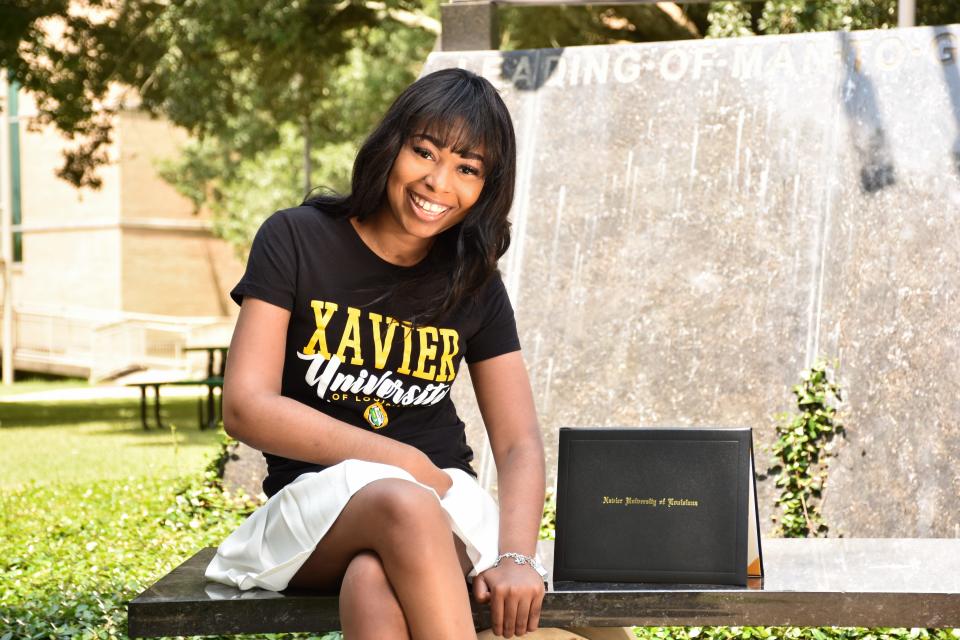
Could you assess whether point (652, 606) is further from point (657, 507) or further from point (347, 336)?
point (347, 336)

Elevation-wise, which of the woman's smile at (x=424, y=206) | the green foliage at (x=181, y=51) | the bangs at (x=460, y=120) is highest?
the green foliage at (x=181, y=51)

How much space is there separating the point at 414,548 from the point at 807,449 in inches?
125

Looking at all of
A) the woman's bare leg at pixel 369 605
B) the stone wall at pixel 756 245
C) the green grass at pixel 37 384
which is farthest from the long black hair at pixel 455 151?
the green grass at pixel 37 384

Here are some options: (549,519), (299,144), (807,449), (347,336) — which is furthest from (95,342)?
(347,336)

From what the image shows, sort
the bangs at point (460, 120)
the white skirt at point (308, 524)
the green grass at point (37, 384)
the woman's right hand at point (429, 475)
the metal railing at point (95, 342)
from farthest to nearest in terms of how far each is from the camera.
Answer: the metal railing at point (95, 342)
the green grass at point (37, 384)
the bangs at point (460, 120)
the woman's right hand at point (429, 475)
the white skirt at point (308, 524)

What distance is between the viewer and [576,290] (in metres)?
5.86

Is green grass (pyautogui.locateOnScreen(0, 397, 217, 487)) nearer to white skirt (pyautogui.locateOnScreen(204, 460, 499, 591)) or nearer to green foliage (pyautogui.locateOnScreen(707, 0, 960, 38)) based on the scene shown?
white skirt (pyautogui.locateOnScreen(204, 460, 499, 591))

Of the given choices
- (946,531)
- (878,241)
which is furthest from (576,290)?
(946,531)

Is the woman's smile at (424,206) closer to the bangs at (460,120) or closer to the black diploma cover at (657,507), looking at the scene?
the bangs at (460,120)

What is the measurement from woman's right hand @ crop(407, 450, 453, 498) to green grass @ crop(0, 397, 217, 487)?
4.28m

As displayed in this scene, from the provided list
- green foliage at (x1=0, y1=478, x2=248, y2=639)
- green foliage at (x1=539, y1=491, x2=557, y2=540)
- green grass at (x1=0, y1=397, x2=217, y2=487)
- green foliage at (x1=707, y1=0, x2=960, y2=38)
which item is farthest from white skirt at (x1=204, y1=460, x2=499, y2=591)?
green foliage at (x1=707, y1=0, x2=960, y2=38)

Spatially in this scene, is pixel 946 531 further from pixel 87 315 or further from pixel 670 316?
pixel 87 315

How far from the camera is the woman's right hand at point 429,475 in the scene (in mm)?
2623

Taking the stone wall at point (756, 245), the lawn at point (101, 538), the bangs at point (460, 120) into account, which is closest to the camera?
the bangs at point (460, 120)
